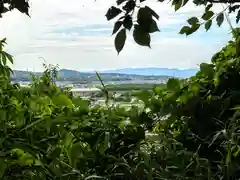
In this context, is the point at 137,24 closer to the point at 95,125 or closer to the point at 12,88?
the point at 95,125

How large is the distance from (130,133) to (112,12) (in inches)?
18.1

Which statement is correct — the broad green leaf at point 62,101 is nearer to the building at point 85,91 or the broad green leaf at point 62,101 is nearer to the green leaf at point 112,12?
the building at point 85,91

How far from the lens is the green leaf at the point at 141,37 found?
1.00 meters

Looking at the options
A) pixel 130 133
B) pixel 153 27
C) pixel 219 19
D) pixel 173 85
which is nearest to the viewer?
pixel 153 27

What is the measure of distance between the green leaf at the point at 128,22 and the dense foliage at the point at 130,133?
41 centimetres

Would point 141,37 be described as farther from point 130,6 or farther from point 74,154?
point 74,154

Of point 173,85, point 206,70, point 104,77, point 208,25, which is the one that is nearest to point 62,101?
point 104,77

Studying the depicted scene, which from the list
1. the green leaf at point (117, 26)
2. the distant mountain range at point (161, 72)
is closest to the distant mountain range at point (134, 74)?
the distant mountain range at point (161, 72)

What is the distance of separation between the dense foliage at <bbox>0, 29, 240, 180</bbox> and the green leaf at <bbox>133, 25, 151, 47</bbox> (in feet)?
1.35

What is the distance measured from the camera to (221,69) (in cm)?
156

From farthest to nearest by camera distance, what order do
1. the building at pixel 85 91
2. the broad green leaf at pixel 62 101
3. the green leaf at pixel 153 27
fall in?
the building at pixel 85 91
the broad green leaf at pixel 62 101
the green leaf at pixel 153 27

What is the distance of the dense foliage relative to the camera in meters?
1.28

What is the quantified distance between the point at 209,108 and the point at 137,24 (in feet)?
1.89

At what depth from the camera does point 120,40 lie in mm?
1029
